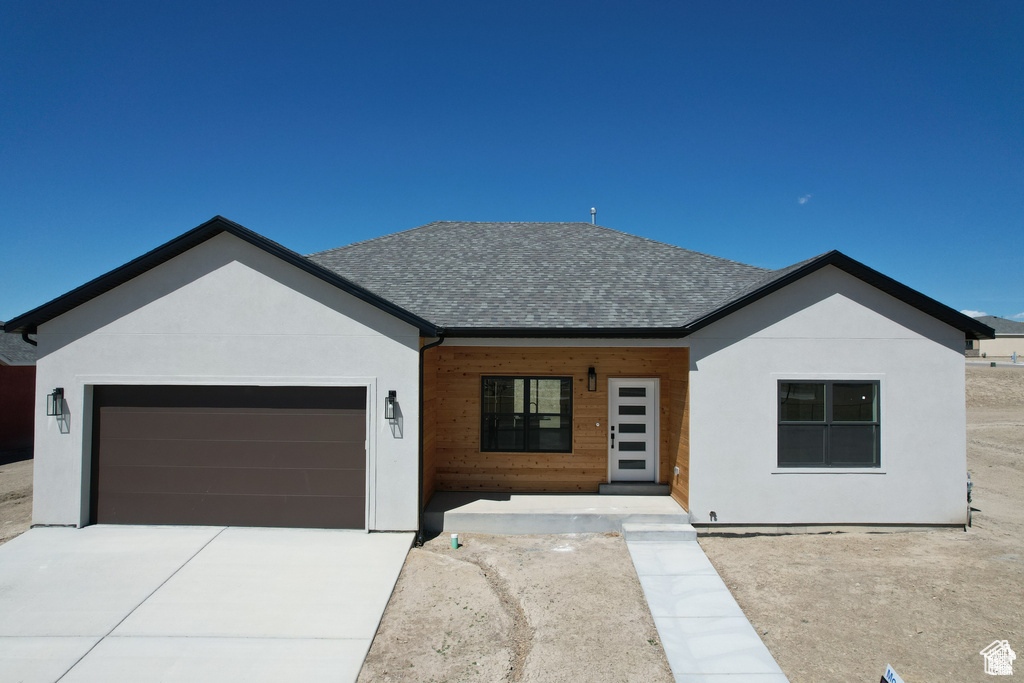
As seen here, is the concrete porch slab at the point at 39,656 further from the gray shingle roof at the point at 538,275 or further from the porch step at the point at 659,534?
the porch step at the point at 659,534

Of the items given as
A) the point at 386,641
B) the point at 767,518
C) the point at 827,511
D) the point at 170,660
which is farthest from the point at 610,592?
the point at 170,660

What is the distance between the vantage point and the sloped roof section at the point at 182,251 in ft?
25.7

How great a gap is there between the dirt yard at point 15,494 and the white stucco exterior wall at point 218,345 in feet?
3.09

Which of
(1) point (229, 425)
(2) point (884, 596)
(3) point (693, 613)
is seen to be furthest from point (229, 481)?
(2) point (884, 596)

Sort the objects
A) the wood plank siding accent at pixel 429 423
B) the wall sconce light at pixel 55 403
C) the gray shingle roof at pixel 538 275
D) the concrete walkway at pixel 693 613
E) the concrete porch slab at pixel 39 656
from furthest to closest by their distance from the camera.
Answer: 1. the gray shingle roof at pixel 538 275
2. the wood plank siding accent at pixel 429 423
3. the wall sconce light at pixel 55 403
4. the concrete walkway at pixel 693 613
5. the concrete porch slab at pixel 39 656

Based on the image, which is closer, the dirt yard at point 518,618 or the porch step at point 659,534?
the dirt yard at point 518,618

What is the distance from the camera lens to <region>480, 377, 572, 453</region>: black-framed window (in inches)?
388

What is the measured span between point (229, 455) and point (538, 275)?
665cm

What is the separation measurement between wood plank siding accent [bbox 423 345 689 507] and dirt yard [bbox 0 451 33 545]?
695 centimetres

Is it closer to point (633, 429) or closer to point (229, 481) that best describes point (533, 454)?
point (633, 429)

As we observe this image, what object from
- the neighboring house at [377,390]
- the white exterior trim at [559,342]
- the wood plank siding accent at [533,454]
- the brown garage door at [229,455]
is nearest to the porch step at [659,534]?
the neighboring house at [377,390]

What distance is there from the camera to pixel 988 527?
8.67m

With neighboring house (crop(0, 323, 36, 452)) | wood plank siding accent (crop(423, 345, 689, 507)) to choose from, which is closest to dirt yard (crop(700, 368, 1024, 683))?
wood plank siding accent (crop(423, 345, 689, 507))

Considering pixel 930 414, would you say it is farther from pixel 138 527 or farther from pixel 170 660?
pixel 138 527
